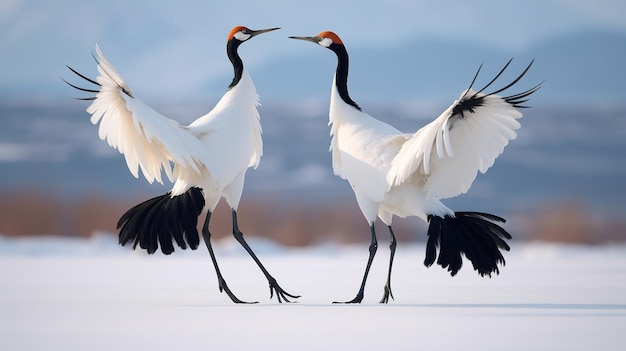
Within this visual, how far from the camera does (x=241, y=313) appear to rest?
6586 millimetres

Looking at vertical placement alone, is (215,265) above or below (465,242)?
below

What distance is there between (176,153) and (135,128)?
402mm

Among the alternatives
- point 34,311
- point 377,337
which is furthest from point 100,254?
point 377,337

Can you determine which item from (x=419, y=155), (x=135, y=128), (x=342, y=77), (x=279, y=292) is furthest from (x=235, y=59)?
(x=419, y=155)

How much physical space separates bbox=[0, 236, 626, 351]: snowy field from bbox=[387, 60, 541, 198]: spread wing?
0.95m

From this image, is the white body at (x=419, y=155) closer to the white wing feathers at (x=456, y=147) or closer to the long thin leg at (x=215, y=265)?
the white wing feathers at (x=456, y=147)

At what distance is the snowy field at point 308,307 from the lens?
5242 mm

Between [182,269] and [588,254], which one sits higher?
[588,254]

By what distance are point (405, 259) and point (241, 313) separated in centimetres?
625

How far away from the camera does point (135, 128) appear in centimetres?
705

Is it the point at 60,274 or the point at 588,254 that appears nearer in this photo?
the point at 60,274

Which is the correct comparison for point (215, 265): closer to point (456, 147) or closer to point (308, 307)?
point (308, 307)

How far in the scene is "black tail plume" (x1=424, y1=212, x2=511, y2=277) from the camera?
7004 mm

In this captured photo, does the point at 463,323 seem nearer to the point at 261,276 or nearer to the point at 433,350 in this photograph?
the point at 433,350
